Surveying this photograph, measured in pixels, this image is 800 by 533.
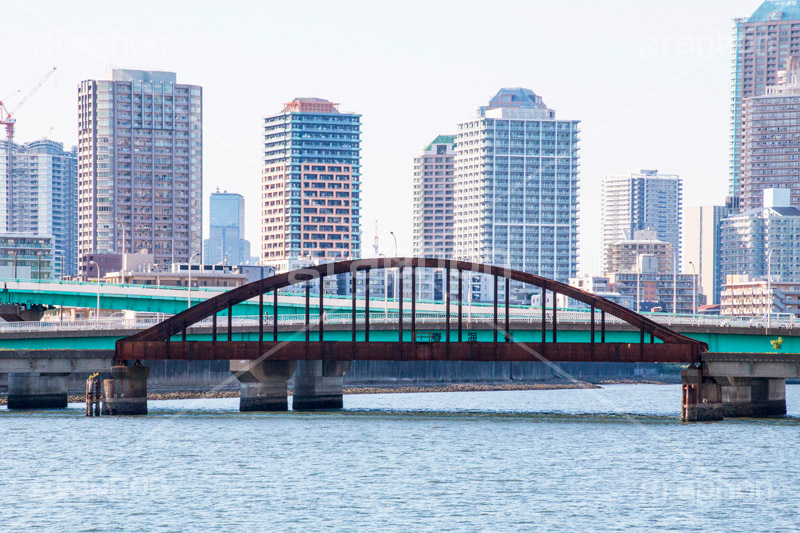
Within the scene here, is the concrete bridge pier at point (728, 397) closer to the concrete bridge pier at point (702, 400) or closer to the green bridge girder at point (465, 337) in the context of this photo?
the concrete bridge pier at point (702, 400)

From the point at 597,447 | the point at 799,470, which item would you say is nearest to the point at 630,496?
the point at 799,470

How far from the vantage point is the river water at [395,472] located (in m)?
63.5

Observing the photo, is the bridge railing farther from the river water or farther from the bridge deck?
the bridge deck

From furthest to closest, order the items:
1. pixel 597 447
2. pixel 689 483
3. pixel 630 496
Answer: pixel 597 447 < pixel 689 483 < pixel 630 496

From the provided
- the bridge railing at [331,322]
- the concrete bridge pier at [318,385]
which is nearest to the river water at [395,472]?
the concrete bridge pier at [318,385]

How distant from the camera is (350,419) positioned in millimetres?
114062

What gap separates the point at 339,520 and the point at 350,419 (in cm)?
5144

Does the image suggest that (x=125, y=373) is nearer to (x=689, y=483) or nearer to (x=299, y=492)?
(x=299, y=492)

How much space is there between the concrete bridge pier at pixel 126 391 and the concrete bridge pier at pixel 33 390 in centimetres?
958

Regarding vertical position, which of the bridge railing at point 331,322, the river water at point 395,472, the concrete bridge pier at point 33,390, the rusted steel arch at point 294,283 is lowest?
the river water at point 395,472

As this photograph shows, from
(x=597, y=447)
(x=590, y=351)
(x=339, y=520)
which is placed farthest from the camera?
(x=590, y=351)

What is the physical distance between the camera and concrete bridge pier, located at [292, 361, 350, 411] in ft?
407

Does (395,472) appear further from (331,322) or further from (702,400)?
(331,322)

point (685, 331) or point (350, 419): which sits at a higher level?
point (685, 331)
